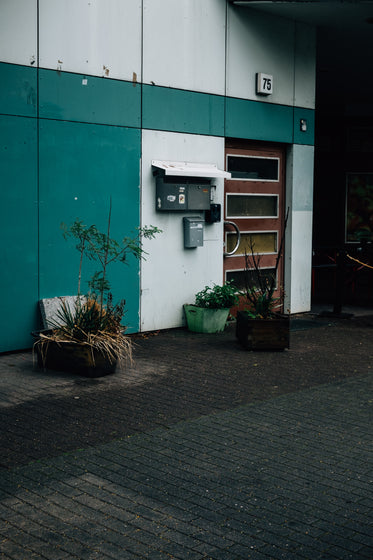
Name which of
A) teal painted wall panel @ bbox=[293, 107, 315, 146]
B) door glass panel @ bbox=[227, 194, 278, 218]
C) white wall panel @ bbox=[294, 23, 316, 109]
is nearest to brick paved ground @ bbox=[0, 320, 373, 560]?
door glass panel @ bbox=[227, 194, 278, 218]

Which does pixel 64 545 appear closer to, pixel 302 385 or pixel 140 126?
pixel 302 385

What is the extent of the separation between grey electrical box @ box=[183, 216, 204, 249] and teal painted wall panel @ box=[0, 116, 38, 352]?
98.4 inches

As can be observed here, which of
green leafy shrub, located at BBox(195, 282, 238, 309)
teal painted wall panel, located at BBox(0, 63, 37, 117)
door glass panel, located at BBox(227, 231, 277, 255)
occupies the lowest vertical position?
green leafy shrub, located at BBox(195, 282, 238, 309)

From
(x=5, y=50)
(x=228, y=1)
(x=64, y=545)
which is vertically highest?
(x=228, y=1)

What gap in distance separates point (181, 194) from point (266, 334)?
8.21 feet

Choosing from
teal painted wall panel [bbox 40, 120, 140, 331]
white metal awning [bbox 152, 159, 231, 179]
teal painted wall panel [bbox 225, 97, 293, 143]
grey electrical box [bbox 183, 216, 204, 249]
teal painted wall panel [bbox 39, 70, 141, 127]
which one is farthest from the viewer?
teal painted wall panel [bbox 225, 97, 293, 143]

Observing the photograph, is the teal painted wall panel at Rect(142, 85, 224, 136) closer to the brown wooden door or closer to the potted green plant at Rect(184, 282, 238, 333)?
the brown wooden door

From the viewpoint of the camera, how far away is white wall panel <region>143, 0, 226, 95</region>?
9.79 meters

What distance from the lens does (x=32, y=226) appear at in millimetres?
8656

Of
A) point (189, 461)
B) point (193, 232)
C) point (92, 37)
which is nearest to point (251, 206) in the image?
point (193, 232)

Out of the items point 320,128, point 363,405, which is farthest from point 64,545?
point 320,128

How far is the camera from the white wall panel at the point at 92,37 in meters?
8.63

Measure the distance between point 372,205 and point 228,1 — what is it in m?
8.66

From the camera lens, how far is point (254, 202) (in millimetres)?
11641
